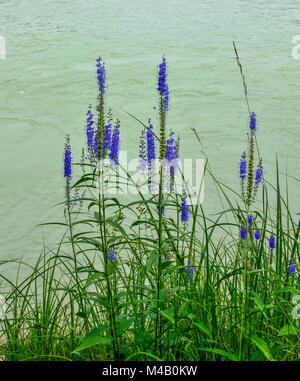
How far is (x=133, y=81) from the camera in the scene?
19.4 ft

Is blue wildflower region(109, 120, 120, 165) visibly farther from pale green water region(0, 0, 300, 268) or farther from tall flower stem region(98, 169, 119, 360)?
pale green water region(0, 0, 300, 268)

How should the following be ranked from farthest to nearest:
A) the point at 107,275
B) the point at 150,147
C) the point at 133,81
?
1. the point at 133,81
2. the point at 150,147
3. the point at 107,275

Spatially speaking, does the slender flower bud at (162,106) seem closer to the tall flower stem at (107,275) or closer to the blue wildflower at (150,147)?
the tall flower stem at (107,275)

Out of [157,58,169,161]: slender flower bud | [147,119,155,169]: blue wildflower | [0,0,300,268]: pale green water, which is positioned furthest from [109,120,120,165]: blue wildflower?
[0,0,300,268]: pale green water

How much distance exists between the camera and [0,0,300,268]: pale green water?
4043 millimetres

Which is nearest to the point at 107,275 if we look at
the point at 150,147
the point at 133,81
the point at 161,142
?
the point at 161,142

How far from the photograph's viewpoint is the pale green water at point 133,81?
4043 millimetres

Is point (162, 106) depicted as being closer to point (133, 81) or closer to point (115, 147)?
point (115, 147)

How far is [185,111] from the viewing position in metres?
5.17

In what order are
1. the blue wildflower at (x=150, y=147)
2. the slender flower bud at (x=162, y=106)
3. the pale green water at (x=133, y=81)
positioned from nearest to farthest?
1. the slender flower bud at (x=162, y=106)
2. the blue wildflower at (x=150, y=147)
3. the pale green water at (x=133, y=81)

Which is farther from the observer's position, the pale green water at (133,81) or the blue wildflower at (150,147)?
the pale green water at (133,81)

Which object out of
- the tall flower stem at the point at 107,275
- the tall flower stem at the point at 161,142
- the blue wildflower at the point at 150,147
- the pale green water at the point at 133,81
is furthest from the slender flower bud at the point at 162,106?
the pale green water at the point at 133,81
